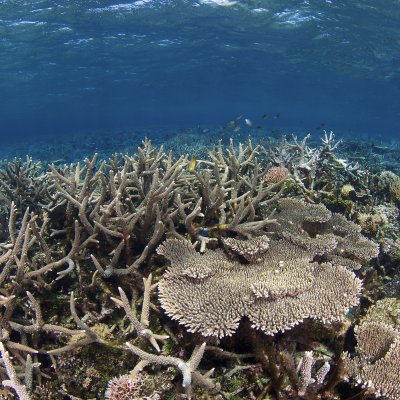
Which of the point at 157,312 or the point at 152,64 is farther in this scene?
the point at 152,64

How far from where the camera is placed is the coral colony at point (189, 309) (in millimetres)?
2453

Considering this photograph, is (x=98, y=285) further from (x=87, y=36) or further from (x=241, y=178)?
(x=87, y=36)

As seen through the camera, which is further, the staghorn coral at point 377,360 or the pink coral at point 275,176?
the pink coral at point 275,176

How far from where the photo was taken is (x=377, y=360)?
8.21ft

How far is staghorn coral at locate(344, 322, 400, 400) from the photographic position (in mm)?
2361

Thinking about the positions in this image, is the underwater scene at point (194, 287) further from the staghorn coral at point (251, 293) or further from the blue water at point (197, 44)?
the blue water at point (197, 44)

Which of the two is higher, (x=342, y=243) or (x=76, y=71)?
(x=342, y=243)

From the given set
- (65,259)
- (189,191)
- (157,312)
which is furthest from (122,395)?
(189,191)

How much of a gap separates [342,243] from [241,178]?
155 centimetres

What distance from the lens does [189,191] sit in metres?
4.38

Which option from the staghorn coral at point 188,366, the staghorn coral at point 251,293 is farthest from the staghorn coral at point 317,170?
the staghorn coral at point 188,366

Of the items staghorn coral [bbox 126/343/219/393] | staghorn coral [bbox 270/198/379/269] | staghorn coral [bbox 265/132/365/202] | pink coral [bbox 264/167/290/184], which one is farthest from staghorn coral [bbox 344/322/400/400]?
pink coral [bbox 264/167/290/184]

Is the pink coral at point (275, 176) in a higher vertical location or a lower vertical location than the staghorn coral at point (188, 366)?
lower

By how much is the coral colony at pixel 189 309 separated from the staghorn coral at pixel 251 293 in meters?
0.01
